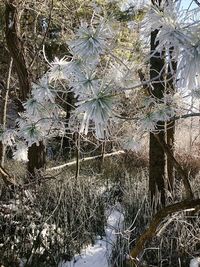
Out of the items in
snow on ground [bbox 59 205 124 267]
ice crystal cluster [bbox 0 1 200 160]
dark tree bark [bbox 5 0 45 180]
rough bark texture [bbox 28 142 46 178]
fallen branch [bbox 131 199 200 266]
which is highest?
dark tree bark [bbox 5 0 45 180]

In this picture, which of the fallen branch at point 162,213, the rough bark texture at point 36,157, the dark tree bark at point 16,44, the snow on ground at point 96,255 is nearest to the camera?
the fallen branch at point 162,213

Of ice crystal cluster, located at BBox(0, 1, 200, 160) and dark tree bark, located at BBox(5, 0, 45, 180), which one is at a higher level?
dark tree bark, located at BBox(5, 0, 45, 180)

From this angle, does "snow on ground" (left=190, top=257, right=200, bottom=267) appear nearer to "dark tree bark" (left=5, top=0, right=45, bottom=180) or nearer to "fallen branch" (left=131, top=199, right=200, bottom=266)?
"fallen branch" (left=131, top=199, right=200, bottom=266)

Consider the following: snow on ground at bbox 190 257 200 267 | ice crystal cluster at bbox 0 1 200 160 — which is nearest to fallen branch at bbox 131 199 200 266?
ice crystal cluster at bbox 0 1 200 160

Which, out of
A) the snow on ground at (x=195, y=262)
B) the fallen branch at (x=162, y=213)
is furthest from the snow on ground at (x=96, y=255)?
the fallen branch at (x=162, y=213)

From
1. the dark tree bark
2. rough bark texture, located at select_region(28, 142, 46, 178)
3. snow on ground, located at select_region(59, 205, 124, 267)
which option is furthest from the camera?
rough bark texture, located at select_region(28, 142, 46, 178)

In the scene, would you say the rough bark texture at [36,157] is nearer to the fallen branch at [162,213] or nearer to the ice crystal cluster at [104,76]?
the ice crystal cluster at [104,76]

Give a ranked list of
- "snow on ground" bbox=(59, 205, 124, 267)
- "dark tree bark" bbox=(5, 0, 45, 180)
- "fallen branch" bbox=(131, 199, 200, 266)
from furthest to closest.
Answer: "dark tree bark" bbox=(5, 0, 45, 180) → "snow on ground" bbox=(59, 205, 124, 267) → "fallen branch" bbox=(131, 199, 200, 266)

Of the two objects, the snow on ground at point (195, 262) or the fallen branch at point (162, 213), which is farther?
the snow on ground at point (195, 262)

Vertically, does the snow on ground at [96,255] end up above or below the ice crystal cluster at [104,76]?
below

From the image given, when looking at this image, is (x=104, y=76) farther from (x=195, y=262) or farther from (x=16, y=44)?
(x=16, y=44)

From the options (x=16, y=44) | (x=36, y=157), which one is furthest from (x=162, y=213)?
(x=36, y=157)

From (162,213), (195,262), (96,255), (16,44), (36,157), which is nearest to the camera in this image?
(162,213)

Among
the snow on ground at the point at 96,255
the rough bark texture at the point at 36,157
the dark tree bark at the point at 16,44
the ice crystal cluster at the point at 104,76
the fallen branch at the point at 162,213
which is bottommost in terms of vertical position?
the snow on ground at the point at 96,255
